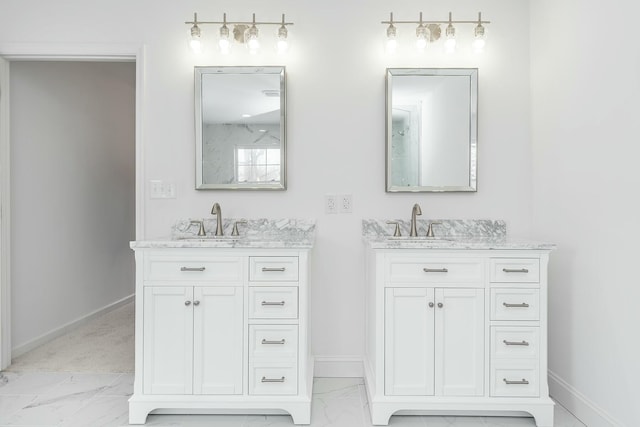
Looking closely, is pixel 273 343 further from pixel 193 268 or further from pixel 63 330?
pixel 63 330

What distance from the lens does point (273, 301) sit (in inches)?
75.5

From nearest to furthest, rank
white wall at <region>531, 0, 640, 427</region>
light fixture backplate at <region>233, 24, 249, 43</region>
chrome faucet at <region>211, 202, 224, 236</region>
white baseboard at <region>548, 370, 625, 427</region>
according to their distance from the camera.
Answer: white wall at <region>531, 0, 640, 427</region>, white baseboard at <region>548, 370, 625, 427</region>, chrome faucet at <region>211, 202, 224, 236</region>, light fixture backplate at <region>233, 24, 249, 43</region>

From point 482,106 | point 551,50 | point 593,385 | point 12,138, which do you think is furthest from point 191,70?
point 593,385

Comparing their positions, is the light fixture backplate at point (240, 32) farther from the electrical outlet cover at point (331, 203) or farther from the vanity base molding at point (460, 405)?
the vanity base molding at point (460, 405)

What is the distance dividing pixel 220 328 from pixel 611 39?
7.14ft

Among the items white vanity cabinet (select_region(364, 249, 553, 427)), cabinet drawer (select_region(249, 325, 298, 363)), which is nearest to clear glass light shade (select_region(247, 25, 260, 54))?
white vanity cabinet (select_region(364, 249, 553, 427))

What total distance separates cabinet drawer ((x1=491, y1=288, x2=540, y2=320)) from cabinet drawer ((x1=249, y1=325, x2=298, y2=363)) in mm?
954

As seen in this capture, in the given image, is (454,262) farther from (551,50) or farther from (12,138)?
(12,138)

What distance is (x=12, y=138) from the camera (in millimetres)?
2695

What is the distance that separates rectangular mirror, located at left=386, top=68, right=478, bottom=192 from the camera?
2.44 m

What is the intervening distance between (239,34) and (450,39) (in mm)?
1248

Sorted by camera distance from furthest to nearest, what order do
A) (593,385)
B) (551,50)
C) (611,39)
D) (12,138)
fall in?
1. (12,138)
2. (551,50)
3. (593,385)
4. (611,39)

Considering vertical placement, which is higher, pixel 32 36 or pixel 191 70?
pixel 32 36

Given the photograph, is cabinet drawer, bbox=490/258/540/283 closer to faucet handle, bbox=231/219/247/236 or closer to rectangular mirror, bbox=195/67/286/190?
rectangular mirror, bbox=195/67/286/190
